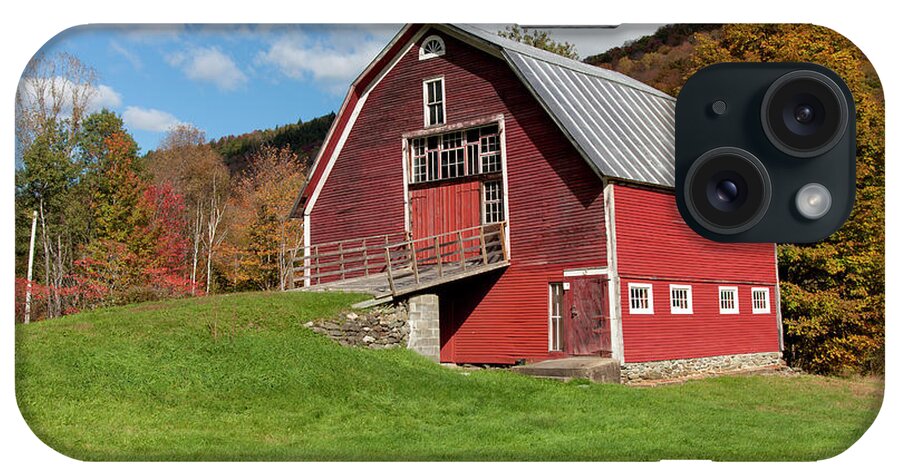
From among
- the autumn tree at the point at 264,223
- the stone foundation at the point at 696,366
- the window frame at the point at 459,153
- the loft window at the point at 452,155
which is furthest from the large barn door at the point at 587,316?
the autumn tree at the point at 264,223

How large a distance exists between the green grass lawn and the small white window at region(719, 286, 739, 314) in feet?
3.47

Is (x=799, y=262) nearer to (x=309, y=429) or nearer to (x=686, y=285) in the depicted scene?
(x=686, y=285)

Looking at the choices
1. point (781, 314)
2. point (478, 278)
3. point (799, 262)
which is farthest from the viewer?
point (478, 278)

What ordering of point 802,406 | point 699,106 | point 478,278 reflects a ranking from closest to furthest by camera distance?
point 699,106
point 802,406
point 478,278

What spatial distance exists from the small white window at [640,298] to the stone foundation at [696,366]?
1014 millimetres

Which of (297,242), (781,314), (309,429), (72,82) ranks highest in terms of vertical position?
(72,82)

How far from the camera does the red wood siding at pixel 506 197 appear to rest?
16922 millimetres

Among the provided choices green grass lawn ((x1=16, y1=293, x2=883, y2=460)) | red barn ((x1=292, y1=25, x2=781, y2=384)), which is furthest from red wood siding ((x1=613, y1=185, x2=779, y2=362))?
green grass lawn ((x1=16, y1=293, x2=883, y2=460))

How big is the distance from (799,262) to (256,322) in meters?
9.02

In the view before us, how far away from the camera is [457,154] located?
62.1ft

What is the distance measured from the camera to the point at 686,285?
13.3 meters

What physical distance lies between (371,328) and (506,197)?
12.1 feet

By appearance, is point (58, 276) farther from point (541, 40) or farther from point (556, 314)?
point (556, 314)

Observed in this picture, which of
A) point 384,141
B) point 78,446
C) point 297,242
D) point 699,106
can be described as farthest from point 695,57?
point 384,141
